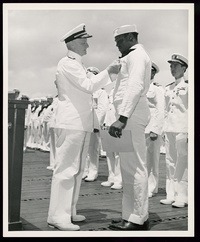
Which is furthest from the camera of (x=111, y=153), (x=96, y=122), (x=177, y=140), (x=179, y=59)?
(x=111, y=153)

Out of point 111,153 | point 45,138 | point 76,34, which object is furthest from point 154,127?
point 45,138

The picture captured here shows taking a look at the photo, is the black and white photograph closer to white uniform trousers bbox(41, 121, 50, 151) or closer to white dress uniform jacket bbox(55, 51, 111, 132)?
white dress uniform jacket bbox(55, 51, 111, 132)

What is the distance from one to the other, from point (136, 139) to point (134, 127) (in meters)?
0.10

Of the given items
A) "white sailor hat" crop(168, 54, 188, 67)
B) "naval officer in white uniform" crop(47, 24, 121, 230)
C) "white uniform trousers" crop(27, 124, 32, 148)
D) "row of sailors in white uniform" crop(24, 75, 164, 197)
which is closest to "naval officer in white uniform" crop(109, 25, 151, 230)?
"naval officer in white uniform" crop(47, 24, 121, 230)

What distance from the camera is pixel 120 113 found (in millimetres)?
3061

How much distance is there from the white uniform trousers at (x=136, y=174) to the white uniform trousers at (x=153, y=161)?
142 centimetres

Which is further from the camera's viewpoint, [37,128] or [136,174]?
[37,128]

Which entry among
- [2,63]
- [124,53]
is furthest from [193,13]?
[2,63]

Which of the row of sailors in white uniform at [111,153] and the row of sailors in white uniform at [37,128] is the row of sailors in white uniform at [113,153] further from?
the row of sailors in white uniform at [37,128]

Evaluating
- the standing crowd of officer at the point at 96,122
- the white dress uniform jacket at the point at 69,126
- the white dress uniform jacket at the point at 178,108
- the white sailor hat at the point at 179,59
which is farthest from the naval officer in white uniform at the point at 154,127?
the white dress uniform jacket at the point at 69,126

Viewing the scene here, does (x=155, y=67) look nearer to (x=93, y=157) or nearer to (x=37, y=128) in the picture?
(x=93, y=157)

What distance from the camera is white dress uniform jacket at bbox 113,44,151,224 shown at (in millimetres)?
3139

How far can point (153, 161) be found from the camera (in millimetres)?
4730

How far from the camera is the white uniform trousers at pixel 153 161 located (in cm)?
465
